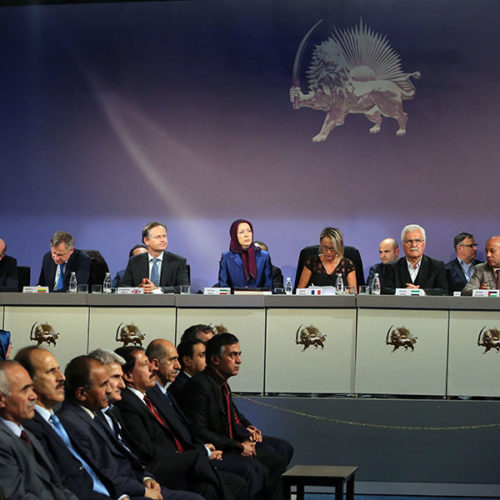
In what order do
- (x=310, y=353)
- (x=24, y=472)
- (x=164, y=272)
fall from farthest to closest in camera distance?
(x=164, y=272)
(x=310, y=353)
(x=24, y=472)

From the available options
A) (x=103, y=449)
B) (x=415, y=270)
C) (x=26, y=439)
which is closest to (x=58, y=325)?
(x=415, y=270)

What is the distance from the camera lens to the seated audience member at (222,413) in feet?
16.4

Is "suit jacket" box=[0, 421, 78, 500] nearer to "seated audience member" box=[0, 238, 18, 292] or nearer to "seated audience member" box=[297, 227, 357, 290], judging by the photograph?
"seated audience member" box=[297, 227, 357, 290]

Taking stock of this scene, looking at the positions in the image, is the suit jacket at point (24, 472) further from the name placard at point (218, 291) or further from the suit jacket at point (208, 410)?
the name placard at point (218, 291)

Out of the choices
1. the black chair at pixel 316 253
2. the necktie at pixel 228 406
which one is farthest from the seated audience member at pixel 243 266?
the necktie at pixel 228 406

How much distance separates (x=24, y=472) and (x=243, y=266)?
3.91m

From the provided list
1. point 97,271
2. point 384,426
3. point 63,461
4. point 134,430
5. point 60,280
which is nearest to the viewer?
point 63,461

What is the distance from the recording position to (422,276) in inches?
265

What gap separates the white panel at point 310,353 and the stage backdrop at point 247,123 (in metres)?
3.39

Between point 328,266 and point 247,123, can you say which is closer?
point 328,266

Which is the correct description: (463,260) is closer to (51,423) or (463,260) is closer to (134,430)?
(134,430)

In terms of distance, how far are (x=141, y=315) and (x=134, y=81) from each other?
4.14 m

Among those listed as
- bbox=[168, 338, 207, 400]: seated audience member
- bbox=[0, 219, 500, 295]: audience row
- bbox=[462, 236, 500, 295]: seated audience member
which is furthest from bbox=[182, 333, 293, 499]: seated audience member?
bbox=[462, 236, 500, 295]: seated audience member

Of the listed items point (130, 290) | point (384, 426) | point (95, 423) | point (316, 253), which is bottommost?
point (384, 426)
